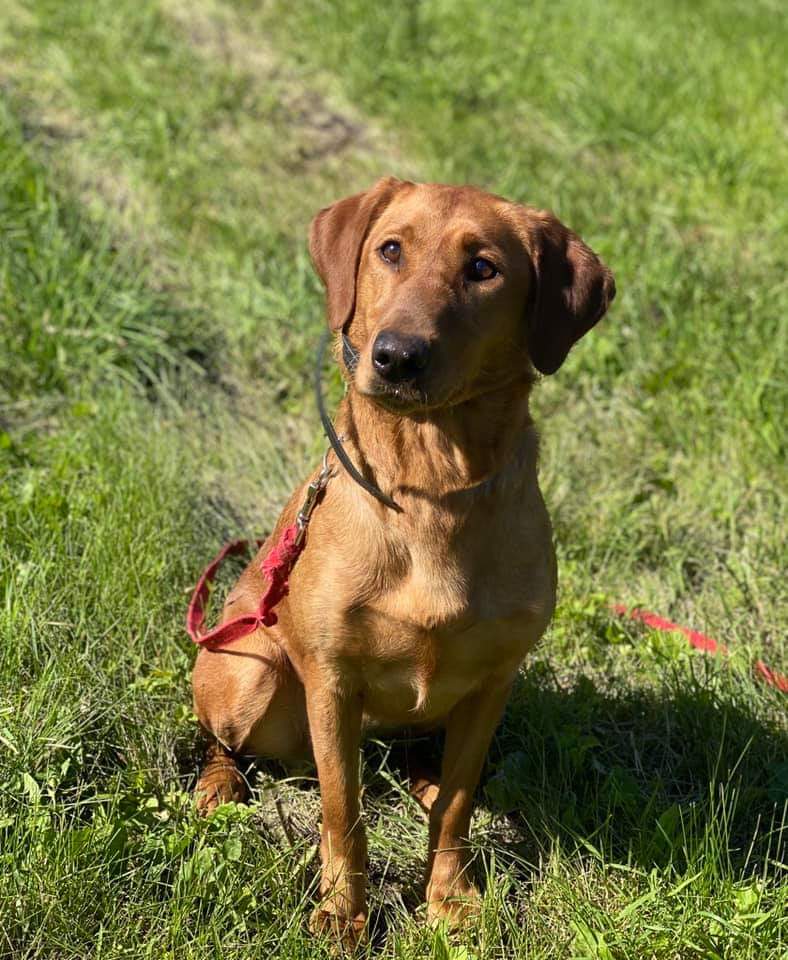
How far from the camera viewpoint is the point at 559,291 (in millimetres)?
2898

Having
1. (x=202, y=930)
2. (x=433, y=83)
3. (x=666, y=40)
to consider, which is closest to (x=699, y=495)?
(x=202, y=930)

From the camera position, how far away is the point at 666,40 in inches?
346

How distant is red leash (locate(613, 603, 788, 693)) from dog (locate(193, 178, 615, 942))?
122 centimetres

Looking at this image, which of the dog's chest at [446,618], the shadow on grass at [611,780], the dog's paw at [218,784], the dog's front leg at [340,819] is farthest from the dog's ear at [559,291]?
the dog's paw at [218,784]

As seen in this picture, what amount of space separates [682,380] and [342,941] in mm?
3367

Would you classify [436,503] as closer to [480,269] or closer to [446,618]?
[446,618]

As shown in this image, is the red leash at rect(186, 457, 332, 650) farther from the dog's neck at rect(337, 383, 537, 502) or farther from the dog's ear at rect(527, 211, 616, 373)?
the dog's ear at rect(527, 211, 616, 373)

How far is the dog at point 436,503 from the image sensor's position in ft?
9.07

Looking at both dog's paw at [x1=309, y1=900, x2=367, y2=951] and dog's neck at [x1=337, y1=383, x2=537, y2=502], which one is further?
dog's paw at [x1=309, y1=900, x2=367, y2=951]

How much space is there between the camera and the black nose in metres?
2.54

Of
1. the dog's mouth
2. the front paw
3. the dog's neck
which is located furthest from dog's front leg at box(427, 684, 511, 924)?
the dog's mouth

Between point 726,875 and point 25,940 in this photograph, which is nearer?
point 25,940

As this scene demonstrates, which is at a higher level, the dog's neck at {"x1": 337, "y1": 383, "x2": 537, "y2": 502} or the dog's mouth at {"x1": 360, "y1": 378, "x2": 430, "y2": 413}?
the dog's mouth at {"x1": 360, "y1": 378, "x2": 430, "y2": 413}

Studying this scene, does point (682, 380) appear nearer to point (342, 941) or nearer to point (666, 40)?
point (342, 941)
